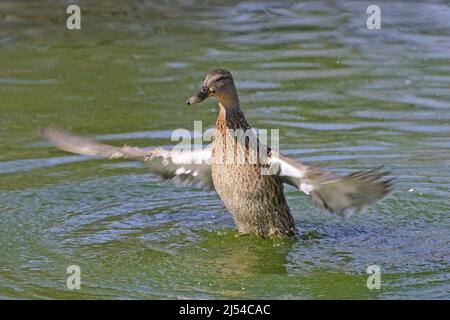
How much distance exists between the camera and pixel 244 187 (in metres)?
8.14

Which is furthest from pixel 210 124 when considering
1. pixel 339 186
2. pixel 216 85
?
pixel 339 186

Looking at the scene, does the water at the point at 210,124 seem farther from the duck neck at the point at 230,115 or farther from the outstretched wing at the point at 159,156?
the duck neck at the point at 230,115

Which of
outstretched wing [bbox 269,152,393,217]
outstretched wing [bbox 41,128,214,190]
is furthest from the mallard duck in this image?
outstretched wing [bbox 269,152,393,217]

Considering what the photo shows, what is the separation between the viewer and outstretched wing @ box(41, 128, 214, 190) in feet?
27.2

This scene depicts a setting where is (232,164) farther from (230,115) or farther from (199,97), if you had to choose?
(199,97)

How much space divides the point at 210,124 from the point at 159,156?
2722mm

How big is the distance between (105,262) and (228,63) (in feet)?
19.0

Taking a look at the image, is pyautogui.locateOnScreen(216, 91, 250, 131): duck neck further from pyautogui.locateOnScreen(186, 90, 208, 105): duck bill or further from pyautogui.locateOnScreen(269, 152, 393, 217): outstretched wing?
pyautogui.locateOnScreen(269, 152, 393, 217): outstretched wing

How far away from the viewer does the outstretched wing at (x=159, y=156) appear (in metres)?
8.30

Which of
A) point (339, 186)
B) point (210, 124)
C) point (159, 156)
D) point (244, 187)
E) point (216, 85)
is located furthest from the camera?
point (210, 124)

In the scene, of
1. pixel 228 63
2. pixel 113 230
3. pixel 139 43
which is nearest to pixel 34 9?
pixel 139 43

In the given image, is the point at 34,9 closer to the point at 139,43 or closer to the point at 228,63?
the point at 139,43

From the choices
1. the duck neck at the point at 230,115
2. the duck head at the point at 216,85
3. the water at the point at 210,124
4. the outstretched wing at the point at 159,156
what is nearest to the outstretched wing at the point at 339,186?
the water at the point at 210,124

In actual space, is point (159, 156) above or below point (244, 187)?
above
